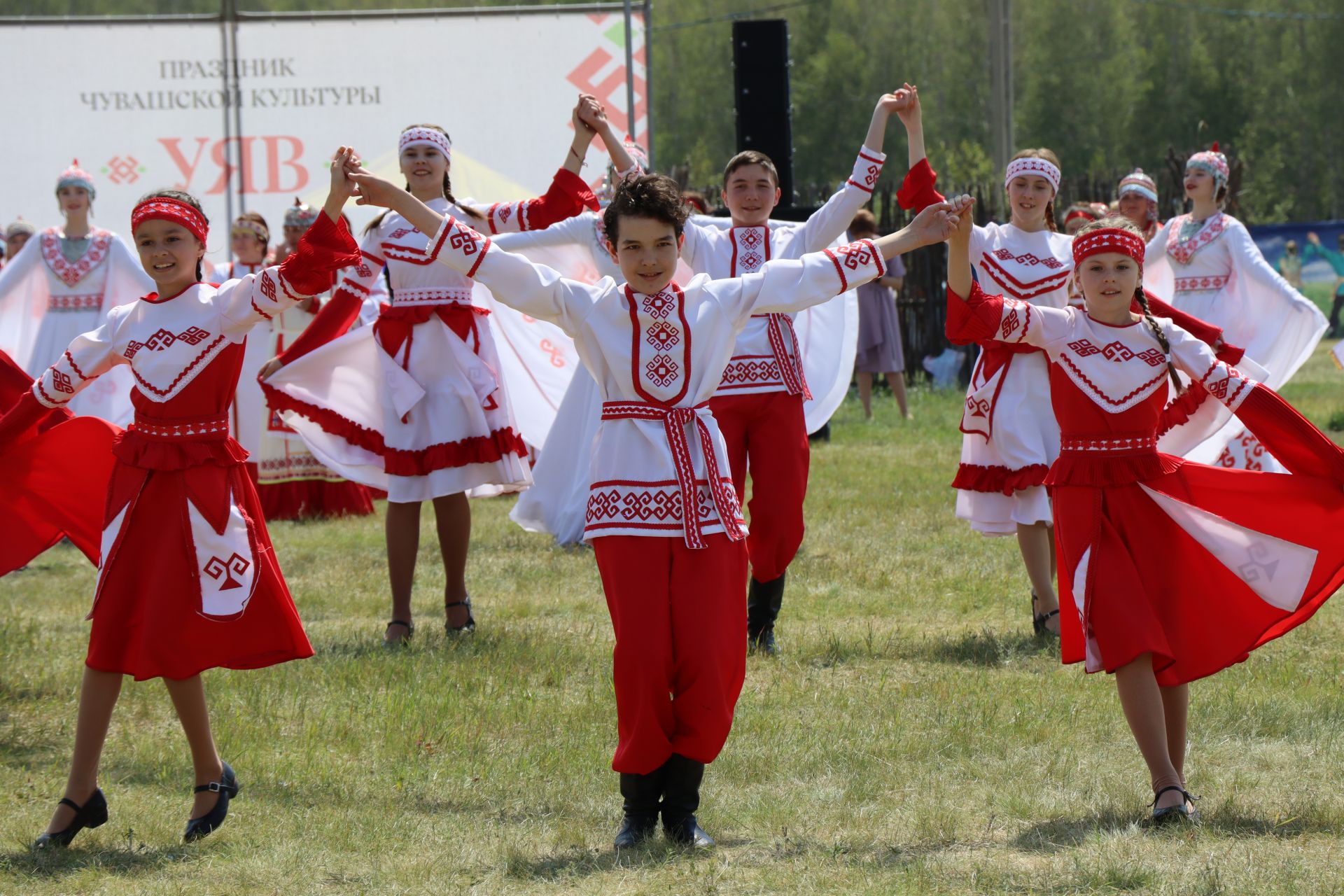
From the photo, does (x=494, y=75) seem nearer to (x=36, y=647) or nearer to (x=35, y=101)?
(x=35, y=101)

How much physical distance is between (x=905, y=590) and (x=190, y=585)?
12.8 feet

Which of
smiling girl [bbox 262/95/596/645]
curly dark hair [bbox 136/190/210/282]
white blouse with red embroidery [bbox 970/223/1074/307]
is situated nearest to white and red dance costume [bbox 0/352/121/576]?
curly dark hair [bbox 136/190/210/282]

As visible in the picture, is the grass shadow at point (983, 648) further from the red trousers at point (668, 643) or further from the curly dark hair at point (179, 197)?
the curly dark hair at point (179, 197)

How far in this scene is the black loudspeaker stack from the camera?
13.3m

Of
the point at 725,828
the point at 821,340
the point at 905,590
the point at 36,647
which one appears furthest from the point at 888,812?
the point at 821,340

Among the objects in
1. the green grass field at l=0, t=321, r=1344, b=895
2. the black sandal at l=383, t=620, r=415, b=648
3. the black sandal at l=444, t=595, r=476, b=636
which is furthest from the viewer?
the black sandal at l=444, t=595, r=476, b=636

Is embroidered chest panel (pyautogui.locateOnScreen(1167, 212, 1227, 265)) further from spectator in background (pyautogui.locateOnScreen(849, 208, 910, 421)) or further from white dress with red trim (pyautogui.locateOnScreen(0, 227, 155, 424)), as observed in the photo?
spectator in background (pyautogui.locateOnScreen(849, 208, 910, 421))

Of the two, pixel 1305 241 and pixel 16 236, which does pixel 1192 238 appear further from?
pixel 1305 241

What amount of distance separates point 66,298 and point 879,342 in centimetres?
789

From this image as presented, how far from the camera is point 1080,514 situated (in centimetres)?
434

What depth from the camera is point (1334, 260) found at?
22.4m

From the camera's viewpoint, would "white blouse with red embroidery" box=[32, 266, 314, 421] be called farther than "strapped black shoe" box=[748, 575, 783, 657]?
No

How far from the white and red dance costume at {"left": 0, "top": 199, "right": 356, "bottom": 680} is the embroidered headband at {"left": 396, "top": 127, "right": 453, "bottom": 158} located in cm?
202

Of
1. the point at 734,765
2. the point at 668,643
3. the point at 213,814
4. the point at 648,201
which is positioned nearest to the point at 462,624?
A: the point at 734,765
